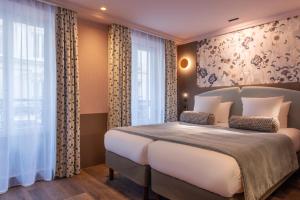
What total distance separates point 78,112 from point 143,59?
5.80 ft

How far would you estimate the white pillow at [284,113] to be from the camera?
3199 mm

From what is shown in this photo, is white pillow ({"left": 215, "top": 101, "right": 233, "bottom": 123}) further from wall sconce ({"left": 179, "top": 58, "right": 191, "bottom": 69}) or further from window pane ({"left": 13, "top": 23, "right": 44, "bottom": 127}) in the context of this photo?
window pane ({"left": 13, "top": 23, "right": 44, "bottom": 127})

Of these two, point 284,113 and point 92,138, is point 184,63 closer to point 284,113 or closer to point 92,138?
point 284,113

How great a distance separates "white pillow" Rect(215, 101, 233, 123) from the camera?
3.81 m

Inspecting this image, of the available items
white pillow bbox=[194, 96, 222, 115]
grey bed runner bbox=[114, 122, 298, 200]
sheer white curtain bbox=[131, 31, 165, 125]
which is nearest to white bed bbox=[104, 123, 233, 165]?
grey bed runner bbox=[114, 122, 298, 200]

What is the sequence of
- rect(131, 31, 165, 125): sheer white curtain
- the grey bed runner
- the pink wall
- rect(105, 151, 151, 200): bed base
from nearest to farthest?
1. the grey bed runner
2. rect(105, 151, 151, 200): bed base
3. the pink wall
4. rect(131, 31, 165, 125): sheer white curtain

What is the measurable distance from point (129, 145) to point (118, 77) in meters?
1.60

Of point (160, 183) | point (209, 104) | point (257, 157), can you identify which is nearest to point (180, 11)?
point (209, 104)

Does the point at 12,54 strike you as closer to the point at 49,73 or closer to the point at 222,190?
the point at 49,73

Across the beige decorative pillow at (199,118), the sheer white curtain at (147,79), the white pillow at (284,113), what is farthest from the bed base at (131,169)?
the white pillow at (284,113)

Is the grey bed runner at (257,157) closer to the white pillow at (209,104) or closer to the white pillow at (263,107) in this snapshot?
the white pillow at (263,107)

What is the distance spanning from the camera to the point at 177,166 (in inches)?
74.3

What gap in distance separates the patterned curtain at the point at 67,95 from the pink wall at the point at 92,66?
0.91 ft

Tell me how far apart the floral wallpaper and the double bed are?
3.77ft
